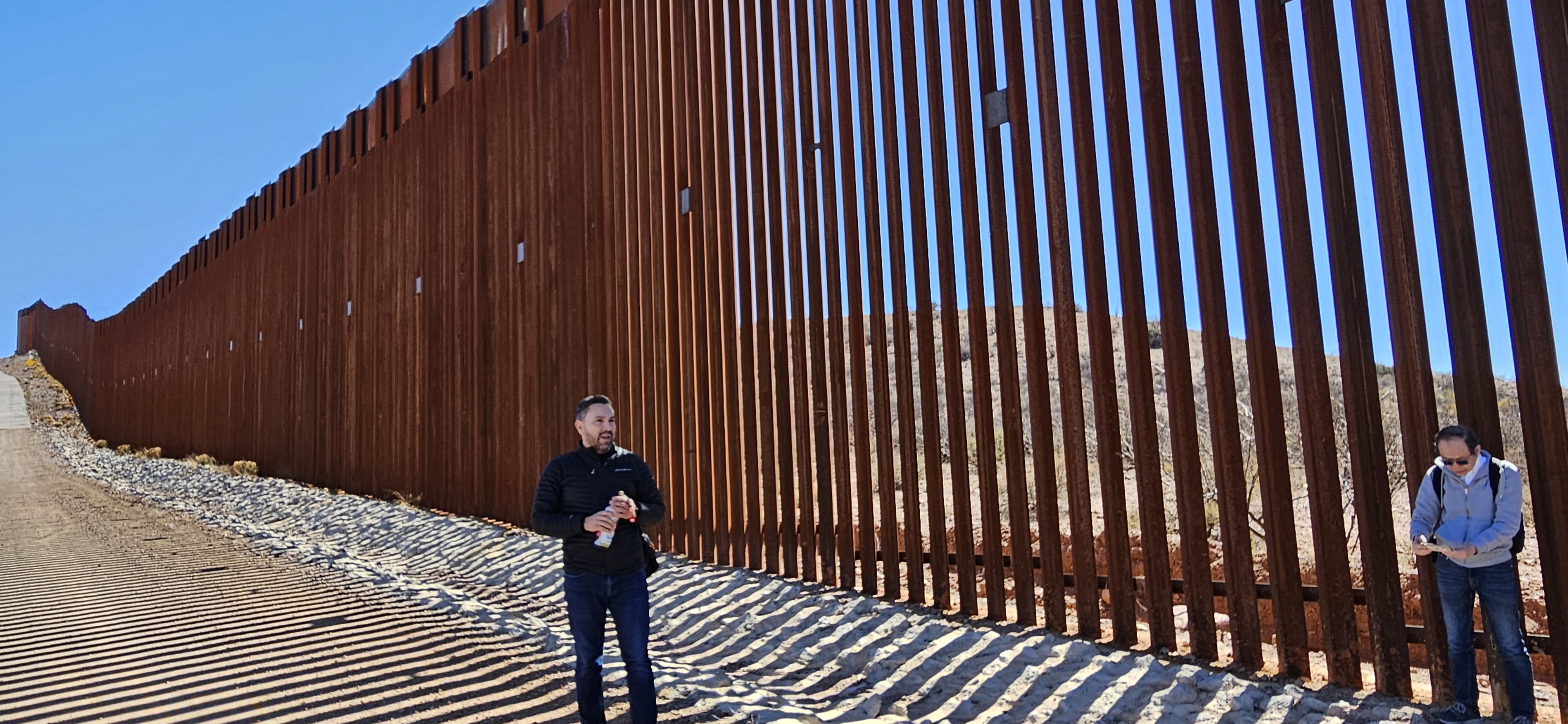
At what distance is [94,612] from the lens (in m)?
6.50

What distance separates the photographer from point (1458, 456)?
340cm

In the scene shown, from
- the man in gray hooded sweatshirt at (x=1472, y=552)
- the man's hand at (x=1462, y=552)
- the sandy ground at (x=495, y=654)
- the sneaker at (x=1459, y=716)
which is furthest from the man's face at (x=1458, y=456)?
the sandy ground at (x=495, y=654)

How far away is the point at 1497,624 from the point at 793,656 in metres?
3.10

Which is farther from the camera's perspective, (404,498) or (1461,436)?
(404,498)

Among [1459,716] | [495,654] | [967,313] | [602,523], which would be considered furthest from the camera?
[967,313]

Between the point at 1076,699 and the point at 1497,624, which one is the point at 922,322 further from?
the point at 1497,624

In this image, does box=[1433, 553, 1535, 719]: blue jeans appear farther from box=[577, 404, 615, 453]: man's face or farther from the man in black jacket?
box=[577, 404, 615, 453]: man's face

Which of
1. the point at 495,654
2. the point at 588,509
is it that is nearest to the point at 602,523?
the point at 588,509

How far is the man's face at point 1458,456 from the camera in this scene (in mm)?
3398

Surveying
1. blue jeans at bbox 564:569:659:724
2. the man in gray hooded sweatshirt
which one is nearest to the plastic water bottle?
blue jeans at bbox 564:569:659:724

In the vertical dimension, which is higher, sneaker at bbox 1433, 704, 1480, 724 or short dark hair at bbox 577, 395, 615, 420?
short dark hair at bbox 577, 395, 615, 420

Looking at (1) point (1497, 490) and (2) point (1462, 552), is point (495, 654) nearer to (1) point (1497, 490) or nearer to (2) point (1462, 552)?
(2) point (1462, 552)

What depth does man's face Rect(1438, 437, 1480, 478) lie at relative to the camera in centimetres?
340

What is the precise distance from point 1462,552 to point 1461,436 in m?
0.40
